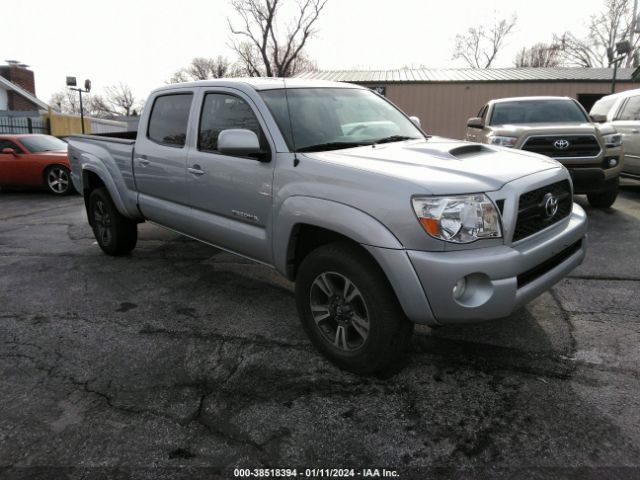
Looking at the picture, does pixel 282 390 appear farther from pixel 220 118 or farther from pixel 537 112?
pixel 537 112

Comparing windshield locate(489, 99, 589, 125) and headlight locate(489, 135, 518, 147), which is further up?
windshield locate(489, 99, 589, 125)

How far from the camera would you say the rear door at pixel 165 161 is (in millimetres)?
4375

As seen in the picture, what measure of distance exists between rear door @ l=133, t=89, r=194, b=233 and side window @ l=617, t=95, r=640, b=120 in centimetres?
834

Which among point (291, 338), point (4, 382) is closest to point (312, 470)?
point (291, 338)

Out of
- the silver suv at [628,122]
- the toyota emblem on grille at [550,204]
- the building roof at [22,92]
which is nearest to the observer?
the toyota emblem on grille at [550,204]

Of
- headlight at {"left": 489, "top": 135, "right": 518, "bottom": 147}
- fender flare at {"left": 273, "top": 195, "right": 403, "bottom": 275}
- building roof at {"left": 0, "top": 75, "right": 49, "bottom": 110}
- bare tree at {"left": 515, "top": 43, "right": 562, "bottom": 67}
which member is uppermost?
bare tree at {"left": 515, "top": 43, "right": 562, "bottom": 67}

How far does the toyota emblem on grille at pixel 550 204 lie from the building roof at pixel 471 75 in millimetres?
19889

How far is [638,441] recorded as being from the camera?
2.42 meters

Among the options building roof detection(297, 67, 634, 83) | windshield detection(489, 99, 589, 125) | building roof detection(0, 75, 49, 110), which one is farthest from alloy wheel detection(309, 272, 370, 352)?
building roof detection(0, 75, 49, 110)

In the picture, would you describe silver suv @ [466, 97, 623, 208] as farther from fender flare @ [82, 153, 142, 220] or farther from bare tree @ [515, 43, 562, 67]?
bare tree @ [515, 43, 562, 67]

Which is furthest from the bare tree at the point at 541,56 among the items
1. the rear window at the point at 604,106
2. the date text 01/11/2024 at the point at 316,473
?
the date text 01/11/2024 at the point at 316,473

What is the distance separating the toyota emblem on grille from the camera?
3.06 m

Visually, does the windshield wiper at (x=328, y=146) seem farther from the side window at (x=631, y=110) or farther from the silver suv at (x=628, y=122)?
the side window at (x=631, y=110)

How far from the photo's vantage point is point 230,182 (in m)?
3.78
